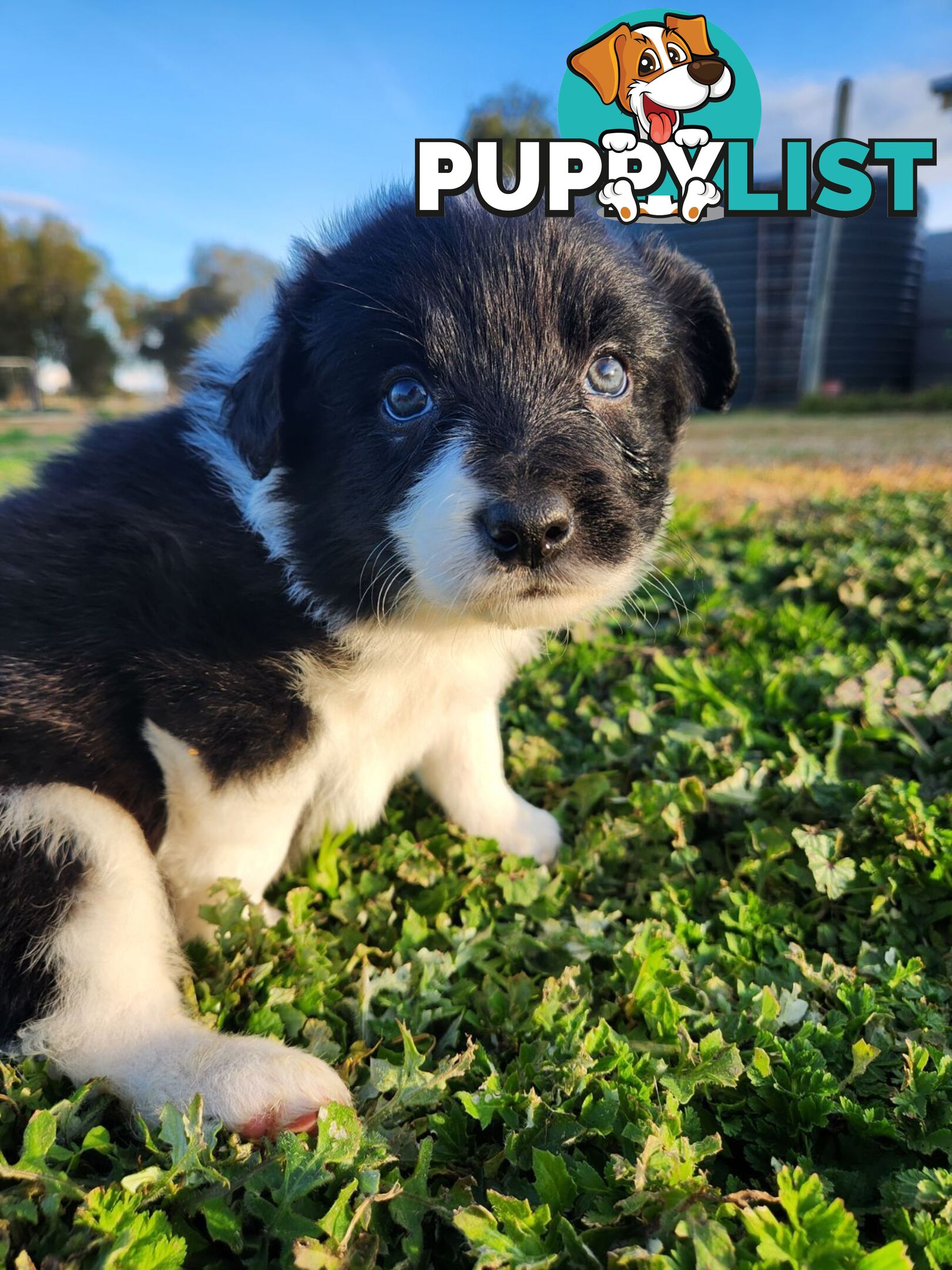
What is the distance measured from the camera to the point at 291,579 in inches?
79.4

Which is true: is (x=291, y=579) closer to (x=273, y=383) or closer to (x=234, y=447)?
(x=234, y=447)

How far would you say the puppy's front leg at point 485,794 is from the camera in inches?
96.9

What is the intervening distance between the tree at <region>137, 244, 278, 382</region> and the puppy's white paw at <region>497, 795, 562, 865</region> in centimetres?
2373

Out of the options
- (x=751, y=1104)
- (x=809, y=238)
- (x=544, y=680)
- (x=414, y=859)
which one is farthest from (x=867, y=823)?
(x=809, y=238)

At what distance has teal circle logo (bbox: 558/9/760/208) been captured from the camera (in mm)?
2947

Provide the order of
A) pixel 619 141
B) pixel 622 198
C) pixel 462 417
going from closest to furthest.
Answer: pixel 462 417 → pixel 622 198 → pixel 619 141

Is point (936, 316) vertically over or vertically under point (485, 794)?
over

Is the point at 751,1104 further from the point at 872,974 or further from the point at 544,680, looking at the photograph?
the point at 544,680

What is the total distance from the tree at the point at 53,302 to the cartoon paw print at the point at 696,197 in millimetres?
40967

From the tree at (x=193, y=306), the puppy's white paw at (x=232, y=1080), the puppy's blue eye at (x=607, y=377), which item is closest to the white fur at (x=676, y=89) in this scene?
the puppy's blue eye at (x=607, y=377)

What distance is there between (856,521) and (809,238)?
991 centimetres

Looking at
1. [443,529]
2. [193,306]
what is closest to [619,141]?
[443,529]

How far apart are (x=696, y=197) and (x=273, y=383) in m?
1.93

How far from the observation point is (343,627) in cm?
201
